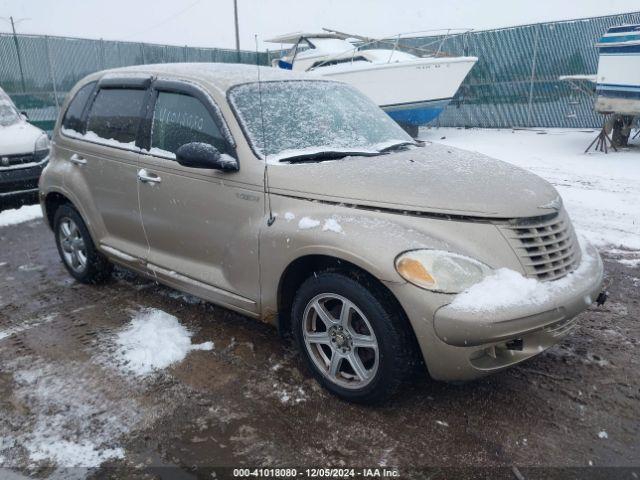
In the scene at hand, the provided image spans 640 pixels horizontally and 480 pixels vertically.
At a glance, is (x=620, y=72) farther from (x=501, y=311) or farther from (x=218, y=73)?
(x=501, y=311)

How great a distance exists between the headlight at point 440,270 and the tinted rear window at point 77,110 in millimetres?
3309

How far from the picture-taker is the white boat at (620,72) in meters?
9.94

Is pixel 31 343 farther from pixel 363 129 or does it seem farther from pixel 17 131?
→ pixel 17 131

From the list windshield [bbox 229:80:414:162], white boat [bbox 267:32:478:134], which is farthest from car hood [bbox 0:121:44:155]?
white boat [bbox 267:32:478:134]

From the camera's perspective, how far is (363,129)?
3.73 m

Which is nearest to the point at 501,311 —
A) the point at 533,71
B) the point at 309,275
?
the point at 309,275

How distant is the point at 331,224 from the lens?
9.14 ft

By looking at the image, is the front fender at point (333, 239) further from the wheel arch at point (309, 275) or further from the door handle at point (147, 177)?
the door handle at point (147, 177)

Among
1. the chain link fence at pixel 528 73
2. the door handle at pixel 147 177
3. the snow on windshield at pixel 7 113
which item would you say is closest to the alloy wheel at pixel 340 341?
the door handle at pixel 147 177

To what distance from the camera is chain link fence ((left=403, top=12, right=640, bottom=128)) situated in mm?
14359

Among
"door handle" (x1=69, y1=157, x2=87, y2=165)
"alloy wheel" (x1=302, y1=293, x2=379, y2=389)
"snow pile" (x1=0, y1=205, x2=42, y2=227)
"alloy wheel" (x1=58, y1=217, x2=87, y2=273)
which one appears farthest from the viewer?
"snow pile" (x1=0, y1=205, x2=42, y2=227)

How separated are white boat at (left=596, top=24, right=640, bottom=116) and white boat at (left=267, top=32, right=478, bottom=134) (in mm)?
4049

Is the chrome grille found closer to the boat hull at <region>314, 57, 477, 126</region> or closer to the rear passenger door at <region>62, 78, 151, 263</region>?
the rear passenger door at <region>62, 78, 151, 263</region>

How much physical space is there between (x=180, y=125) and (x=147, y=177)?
45 centimetres
